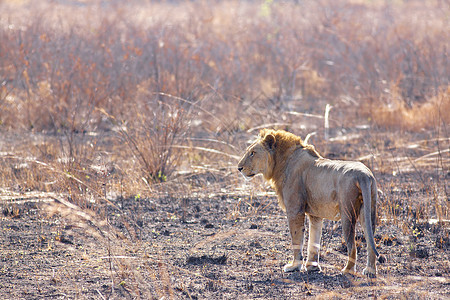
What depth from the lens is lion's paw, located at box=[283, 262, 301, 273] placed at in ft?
17.7

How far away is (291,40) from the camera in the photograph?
18.4 m

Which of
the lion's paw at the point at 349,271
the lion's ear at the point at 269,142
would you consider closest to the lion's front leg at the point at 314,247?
the lion's paw at the point at 349,271

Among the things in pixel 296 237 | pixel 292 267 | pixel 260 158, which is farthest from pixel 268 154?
pixel 292 267

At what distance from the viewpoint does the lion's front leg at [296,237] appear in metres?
5.36

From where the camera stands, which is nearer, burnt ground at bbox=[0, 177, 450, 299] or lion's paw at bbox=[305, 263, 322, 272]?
burnt ground at bbox=[0, 177, 450, 299]

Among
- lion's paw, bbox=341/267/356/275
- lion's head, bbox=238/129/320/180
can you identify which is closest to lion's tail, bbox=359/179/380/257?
lion's paw, bbox=341/267/356/275

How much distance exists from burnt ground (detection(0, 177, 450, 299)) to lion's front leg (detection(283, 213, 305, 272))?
9 centimetres

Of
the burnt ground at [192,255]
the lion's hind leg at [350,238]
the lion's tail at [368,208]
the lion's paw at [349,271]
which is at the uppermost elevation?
the lion's tail at [368,208]

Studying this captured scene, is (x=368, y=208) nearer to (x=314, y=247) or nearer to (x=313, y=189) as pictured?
(x=313, y=189)

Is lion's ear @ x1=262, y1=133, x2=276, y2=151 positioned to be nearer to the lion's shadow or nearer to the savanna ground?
the savanna ground

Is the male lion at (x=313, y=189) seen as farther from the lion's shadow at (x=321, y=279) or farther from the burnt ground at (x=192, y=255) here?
the burnt ground at (x=192, y=255)

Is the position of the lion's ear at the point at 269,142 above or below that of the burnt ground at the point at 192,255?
above

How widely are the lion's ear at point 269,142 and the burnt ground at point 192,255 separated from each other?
0.82 metres

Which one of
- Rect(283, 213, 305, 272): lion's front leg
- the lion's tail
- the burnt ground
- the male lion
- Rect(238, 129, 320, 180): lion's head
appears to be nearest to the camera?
the lion's tail
